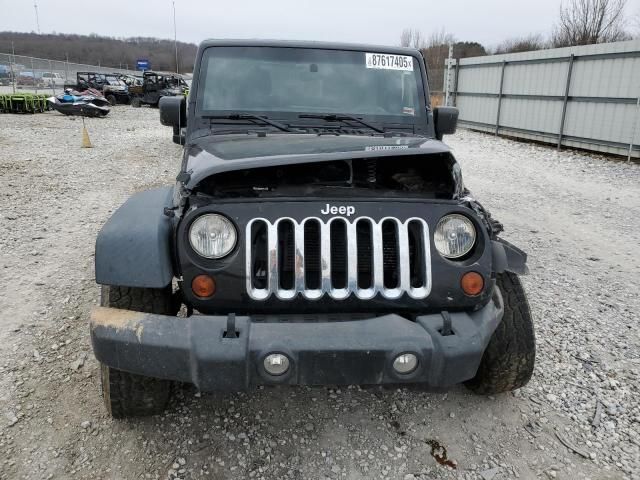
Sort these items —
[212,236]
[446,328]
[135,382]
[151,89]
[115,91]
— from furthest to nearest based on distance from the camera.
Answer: [115,91] < [151,89] < [135,382] < [212,236] < [446,328]

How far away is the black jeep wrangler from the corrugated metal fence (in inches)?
410

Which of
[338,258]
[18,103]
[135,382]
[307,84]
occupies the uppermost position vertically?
[307,84]

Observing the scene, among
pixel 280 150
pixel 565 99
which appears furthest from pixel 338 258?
pixel 565 99

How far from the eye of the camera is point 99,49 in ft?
264

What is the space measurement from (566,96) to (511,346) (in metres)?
12.2

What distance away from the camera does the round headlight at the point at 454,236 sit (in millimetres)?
2193

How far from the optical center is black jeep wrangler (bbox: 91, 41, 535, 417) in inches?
75.8

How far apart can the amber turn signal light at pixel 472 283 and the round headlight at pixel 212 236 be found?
0.97 meters

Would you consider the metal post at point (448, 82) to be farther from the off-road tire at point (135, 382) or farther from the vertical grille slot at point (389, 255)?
the off-road tire at point (135, 382)

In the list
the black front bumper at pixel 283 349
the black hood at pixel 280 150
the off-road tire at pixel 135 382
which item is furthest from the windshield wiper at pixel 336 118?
the black front bumper at pixel 283 349

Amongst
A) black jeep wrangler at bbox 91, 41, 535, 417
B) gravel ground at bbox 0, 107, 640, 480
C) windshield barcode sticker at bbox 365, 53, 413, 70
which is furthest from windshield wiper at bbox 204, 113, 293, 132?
gravel ground at bbox 0, 107, 640, 480

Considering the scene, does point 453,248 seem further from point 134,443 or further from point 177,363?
point 134,443

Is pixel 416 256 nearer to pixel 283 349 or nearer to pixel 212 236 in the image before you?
pixel 283 349

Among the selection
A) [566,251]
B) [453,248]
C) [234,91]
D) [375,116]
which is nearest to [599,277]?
[566,251]
